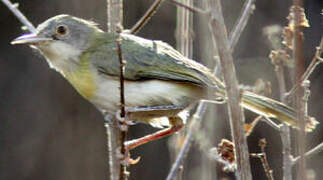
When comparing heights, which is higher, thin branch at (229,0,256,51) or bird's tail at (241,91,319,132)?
thin branch at (229,0,256,51)

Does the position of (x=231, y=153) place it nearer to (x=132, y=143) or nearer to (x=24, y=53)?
(x=132, y=143)

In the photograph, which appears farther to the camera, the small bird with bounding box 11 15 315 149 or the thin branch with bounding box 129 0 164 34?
the small bird with bounding box 11 15 315 149

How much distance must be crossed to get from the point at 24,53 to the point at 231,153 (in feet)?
19.9

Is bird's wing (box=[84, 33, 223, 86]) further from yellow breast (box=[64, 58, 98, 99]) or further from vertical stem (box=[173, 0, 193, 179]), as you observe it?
vertical stem (box=[173, 0, 193, 179])

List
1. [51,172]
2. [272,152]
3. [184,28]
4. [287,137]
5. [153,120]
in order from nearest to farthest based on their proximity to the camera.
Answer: [287,137]
[184,28]
[153,120]
[272,152]
[51,172]

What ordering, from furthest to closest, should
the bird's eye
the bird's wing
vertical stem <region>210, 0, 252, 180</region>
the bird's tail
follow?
the bird's eye → the bird's wing → the bird's tail → vertical stem <region>210, 0, 252, 180</region>

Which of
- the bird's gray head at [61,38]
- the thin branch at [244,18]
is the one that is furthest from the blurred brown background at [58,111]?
the thin branch at [244,18]

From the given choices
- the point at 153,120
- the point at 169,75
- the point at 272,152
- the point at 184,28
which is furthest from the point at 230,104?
the point at 272,152

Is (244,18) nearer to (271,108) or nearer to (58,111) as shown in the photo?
(271,108)

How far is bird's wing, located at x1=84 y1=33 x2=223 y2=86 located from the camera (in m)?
4.39

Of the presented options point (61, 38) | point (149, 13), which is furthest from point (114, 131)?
point (61, 38)

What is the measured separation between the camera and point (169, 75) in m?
4.41

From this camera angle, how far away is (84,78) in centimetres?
440

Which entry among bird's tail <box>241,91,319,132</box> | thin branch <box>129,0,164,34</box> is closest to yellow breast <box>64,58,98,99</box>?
thin branch <box>129,0,164,34</box>
